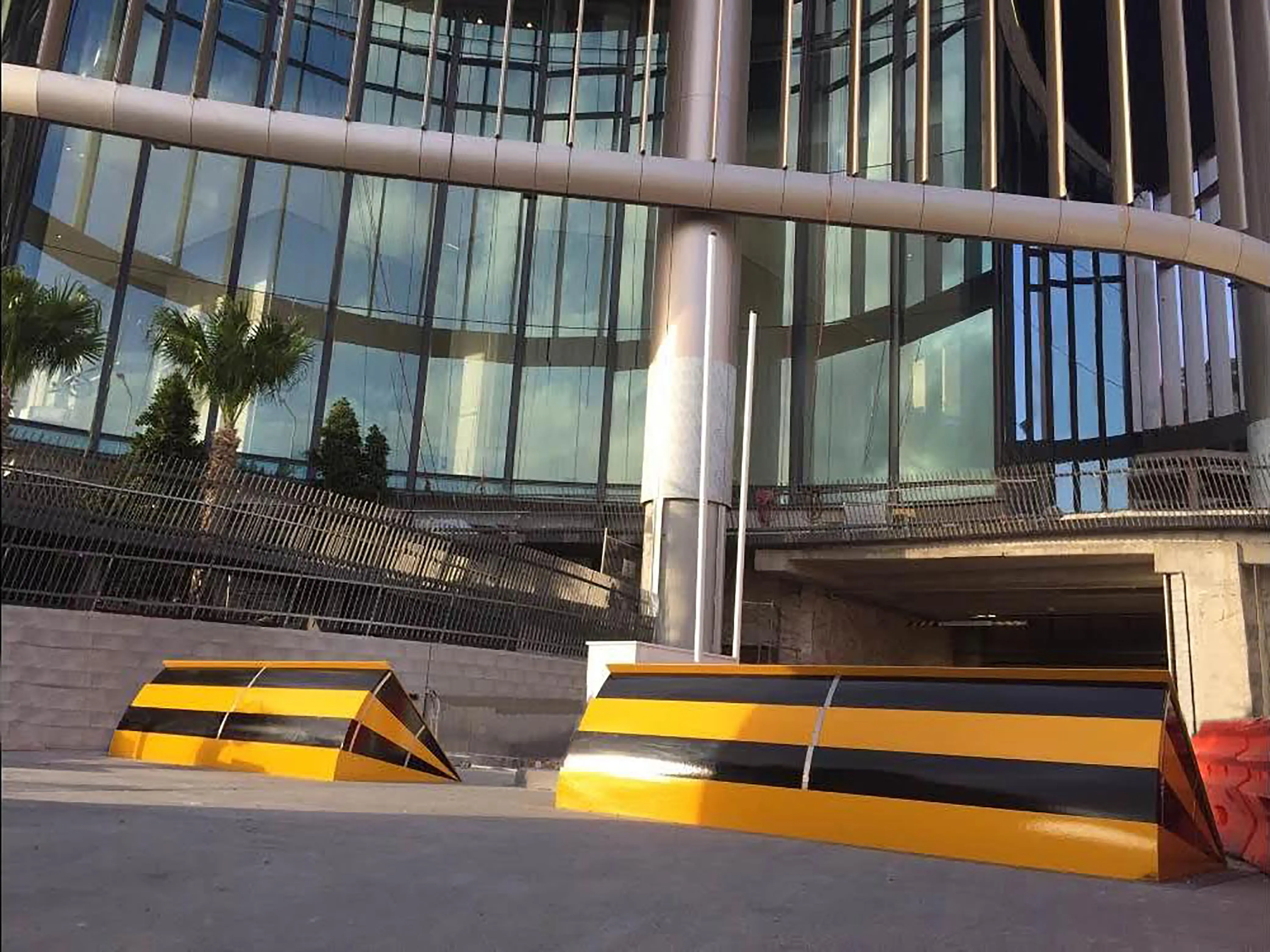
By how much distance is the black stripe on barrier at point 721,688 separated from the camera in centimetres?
690

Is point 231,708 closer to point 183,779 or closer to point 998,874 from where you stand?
point 183,779

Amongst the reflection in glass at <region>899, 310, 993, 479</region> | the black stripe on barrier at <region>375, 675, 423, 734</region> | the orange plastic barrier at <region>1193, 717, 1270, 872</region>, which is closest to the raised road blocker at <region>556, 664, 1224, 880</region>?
the orange plastic barrier at <region>1193, 717, 1270, 872</region>

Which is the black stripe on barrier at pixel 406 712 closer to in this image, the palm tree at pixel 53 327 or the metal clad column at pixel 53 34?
the palm tree at pixel 53 327

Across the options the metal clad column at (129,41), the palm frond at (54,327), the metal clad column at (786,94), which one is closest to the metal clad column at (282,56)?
the metal clad column at (129,41)

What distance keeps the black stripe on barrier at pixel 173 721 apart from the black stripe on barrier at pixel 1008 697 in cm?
671

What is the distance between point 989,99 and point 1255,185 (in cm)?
1190

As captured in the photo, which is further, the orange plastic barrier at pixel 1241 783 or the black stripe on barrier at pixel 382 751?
the black stripe on barrier at pixel 382 751

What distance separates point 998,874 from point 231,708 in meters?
7.81

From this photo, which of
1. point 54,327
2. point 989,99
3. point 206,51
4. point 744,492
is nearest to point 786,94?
point 989,99

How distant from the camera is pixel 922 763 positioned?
19.9 feet

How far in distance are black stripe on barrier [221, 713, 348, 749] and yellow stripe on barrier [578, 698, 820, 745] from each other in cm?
287

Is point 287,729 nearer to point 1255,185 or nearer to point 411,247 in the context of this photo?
point 411,247

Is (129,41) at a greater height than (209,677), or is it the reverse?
(129,41)

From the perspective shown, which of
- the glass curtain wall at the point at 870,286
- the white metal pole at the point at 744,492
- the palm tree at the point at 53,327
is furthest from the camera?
the glass curtain wall at the point at 870,286
